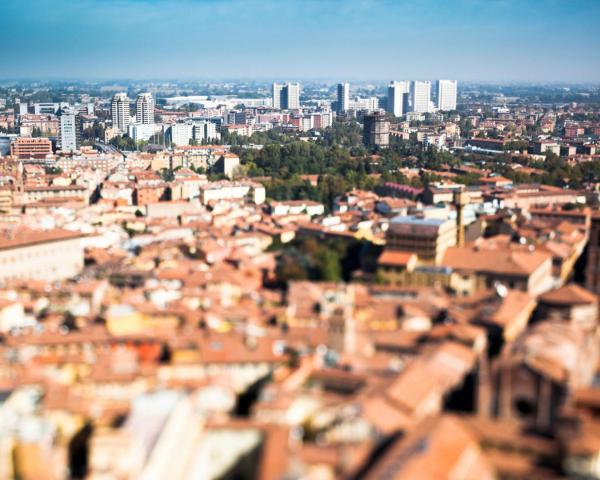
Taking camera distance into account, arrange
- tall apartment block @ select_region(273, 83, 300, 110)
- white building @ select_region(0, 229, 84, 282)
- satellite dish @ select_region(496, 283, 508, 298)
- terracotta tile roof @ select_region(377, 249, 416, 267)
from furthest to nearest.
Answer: tall apartment block @ select_region(273, 83, 300, 110)
white building @ select_region(0, 229, 84, 282)
terracotta tile roof @ select_region(377, 249, 416, 267)
satellite dish @ select_region(496, 283, 508, 298)

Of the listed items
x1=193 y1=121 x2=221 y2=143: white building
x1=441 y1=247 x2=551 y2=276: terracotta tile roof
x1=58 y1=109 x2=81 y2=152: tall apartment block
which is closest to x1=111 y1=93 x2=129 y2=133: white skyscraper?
Result: x1=193 y1=121 x2=221 y2=143: white building

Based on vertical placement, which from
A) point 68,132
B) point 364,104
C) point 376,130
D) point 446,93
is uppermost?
point 446,93

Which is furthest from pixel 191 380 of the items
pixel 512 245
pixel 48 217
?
pixel 48 217

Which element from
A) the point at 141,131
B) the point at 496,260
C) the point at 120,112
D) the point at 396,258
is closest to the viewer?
the point at 496,260

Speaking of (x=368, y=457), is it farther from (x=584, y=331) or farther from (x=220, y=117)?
(x=220, y=117)

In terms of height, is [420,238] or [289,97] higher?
[289,97]

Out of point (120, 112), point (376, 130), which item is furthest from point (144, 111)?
point (376, 130)

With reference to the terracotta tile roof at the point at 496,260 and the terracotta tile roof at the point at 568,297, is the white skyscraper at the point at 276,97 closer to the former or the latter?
the terracotta tile roof at the point at 496,260

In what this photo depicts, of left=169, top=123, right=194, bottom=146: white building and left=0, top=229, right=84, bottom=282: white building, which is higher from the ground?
left=169, top=123, right=194, bottom=146: white building

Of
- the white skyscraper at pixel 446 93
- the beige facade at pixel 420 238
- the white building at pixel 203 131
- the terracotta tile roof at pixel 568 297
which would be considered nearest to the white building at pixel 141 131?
the white building at pixel 203 131

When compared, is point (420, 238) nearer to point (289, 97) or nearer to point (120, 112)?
point (120, 112)

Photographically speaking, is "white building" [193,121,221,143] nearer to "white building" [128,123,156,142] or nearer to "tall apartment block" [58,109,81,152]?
"white building" [128,123,156,142]
